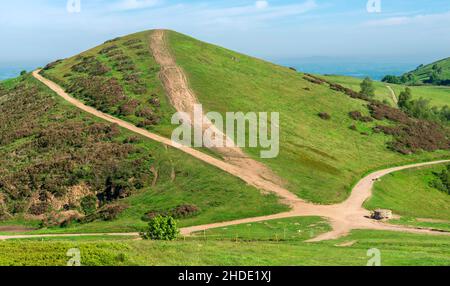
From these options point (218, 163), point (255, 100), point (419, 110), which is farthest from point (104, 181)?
point (419, 110)

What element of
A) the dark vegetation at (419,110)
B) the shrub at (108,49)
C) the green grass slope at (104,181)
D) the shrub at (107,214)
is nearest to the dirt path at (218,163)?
the green grass slope at (104,181)

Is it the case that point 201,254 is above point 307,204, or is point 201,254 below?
above

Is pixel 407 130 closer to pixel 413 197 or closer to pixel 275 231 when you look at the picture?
pixel 413 197

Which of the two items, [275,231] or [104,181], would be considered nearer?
[275,231]

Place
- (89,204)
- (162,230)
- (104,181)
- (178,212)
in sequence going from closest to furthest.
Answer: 1. (162,230)
2. (178,212)
3. (89,204)
4. (104,181)

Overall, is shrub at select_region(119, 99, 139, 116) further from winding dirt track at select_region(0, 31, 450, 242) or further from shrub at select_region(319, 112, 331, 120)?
shrub at select_region(319, 112, 331, 120)

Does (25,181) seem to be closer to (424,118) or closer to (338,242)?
(338,242)

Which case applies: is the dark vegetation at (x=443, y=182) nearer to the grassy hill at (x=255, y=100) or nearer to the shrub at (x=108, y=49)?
the grassy hill at (x=255, y=100)
